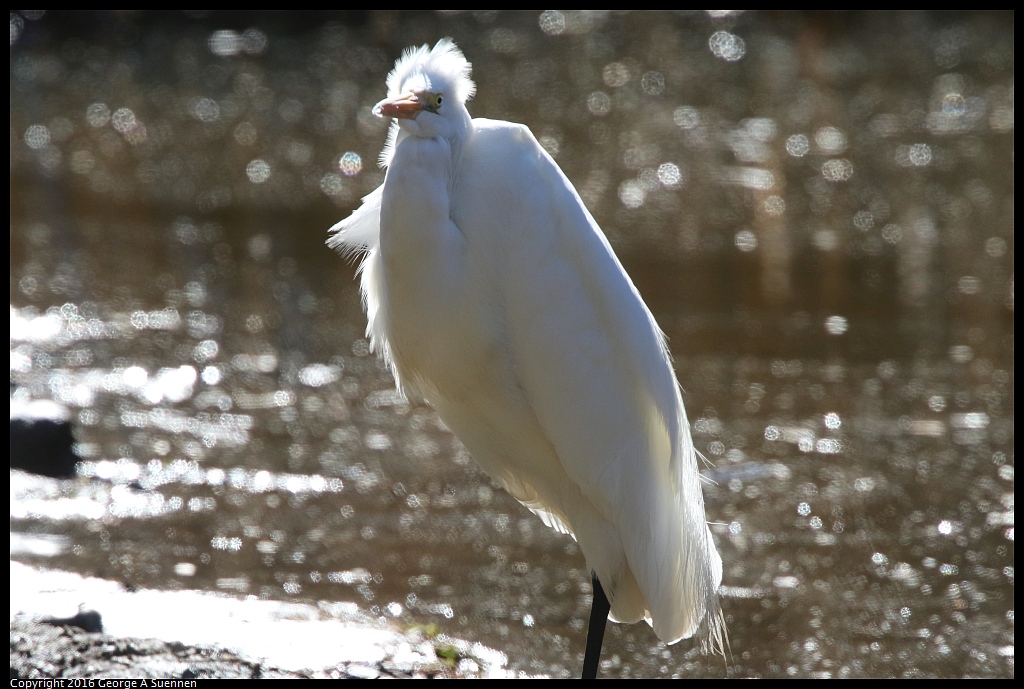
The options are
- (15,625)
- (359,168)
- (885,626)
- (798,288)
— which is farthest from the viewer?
(359,168)

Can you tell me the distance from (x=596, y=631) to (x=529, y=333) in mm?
692

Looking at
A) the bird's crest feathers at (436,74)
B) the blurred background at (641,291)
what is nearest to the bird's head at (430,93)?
the bird's crest feathers at (436,74)

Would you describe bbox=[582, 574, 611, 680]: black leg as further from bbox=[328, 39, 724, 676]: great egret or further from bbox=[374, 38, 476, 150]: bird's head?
bbox=[374, 38, 476, 150]: bird's head

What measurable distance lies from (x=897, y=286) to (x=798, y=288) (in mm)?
520

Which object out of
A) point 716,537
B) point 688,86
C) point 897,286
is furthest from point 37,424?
point 688,86

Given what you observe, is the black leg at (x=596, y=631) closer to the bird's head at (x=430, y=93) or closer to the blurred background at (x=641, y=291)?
the blurred background at (x=641, y=291)

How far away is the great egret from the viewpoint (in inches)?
79.2

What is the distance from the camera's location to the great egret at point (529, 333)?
6.60ft

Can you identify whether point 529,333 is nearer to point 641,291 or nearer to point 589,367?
point 589,367

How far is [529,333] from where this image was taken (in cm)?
210

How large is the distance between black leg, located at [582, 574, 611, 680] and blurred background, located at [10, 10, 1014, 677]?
43 cm

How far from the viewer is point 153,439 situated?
4.01m

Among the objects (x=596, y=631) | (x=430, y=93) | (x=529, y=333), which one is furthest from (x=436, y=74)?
(x=596, y=631)

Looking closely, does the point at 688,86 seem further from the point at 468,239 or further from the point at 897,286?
the point at 468,239
